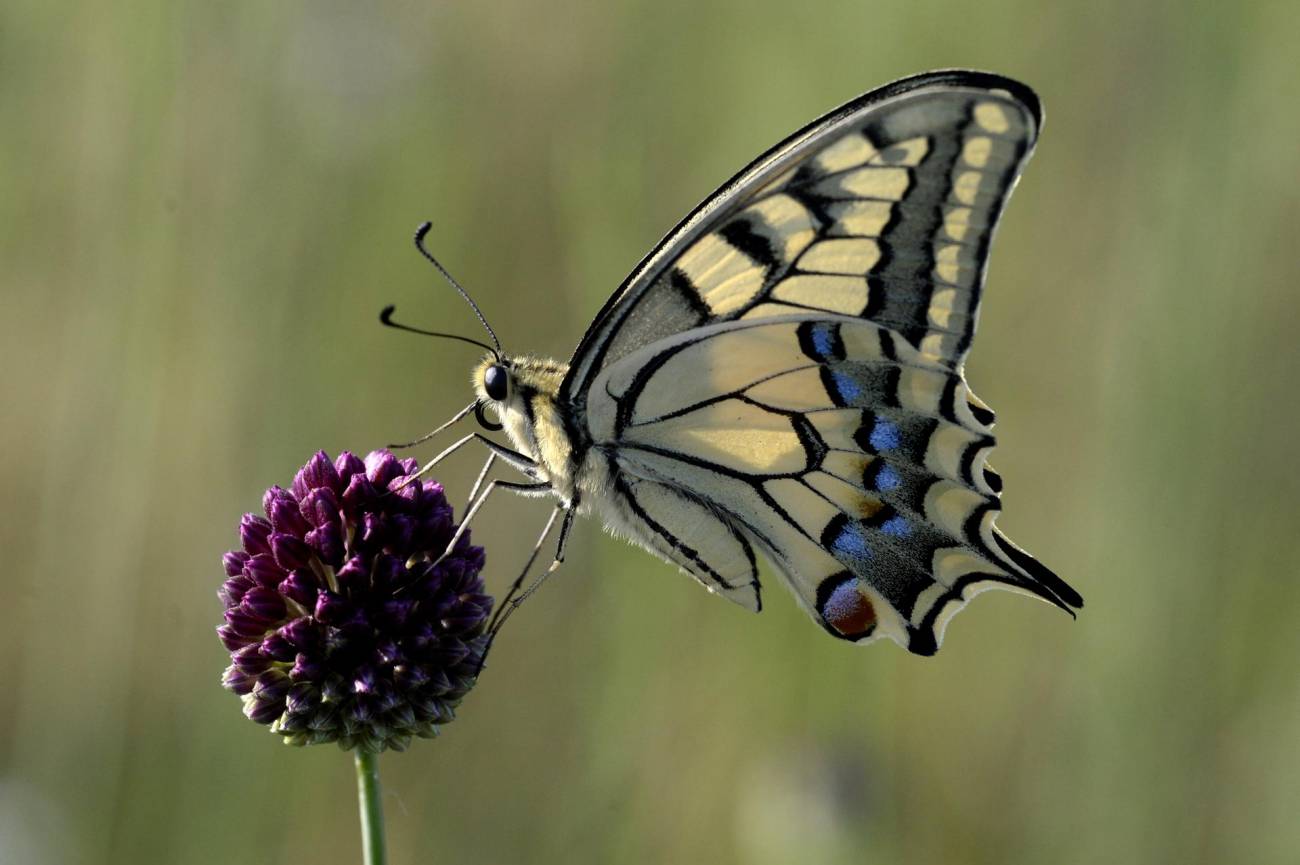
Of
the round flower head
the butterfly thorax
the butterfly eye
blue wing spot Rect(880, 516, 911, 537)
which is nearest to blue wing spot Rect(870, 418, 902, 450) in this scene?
blue wing spot Rect(880, 516, 911, 537)

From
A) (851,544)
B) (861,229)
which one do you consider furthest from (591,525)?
(861,229)

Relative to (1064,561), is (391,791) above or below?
below

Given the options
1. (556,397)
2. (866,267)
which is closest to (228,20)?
(556,397)

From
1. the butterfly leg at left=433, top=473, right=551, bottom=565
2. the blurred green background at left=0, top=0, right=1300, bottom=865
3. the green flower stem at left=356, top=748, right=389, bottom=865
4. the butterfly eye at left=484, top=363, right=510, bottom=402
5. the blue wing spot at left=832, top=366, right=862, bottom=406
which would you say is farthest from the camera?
the blurred green background at left=0, top=0, right=1300, bottom=865

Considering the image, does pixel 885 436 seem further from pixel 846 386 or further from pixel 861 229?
pixel 861 229

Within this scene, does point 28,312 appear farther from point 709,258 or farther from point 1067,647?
point 1067,647

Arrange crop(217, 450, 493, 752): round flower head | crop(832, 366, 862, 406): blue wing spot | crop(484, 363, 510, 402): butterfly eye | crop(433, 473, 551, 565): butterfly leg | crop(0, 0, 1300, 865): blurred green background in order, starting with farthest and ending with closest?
crop(0, 0, 1300, 865): blurred green background < crop(832, 366, 862, 406): blue wing spot < crop(484, 363, 510, 402): butterfly eye < crop(433, 473, 551, 565): butterfly leg < crop(217, 450, 493, 752): round flower head

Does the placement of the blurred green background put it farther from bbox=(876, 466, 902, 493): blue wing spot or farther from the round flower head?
the round flower head
